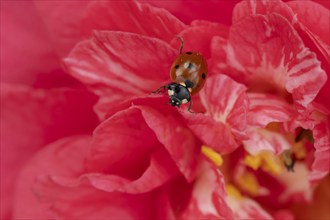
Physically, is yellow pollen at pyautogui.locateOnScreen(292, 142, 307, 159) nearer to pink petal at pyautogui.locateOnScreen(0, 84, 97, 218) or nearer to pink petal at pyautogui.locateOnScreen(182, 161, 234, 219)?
pink petal at pyautogui.locateOnScreen(182, 161, 234, 219)

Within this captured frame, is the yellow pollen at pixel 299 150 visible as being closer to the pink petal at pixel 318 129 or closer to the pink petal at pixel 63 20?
the pink petal at pixel 318 129

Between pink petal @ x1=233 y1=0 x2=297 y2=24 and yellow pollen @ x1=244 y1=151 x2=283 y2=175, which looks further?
yellow pollen @ x1=244 y1=151 x2=283 y2=175

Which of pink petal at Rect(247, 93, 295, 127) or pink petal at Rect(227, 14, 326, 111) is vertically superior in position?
pink petal at Rect(227, 14, 326, 111)

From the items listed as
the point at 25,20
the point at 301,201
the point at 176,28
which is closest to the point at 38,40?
the point at 25,20

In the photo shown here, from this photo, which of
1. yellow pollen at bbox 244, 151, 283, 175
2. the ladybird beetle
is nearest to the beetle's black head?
the ladybird beetle

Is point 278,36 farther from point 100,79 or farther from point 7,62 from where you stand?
point 7,62

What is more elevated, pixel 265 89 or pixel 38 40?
pixel 38 40

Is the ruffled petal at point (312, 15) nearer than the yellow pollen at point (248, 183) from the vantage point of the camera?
Yes

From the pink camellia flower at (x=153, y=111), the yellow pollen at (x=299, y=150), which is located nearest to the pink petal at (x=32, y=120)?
the pink camellia flower at (x=153, y=111)
